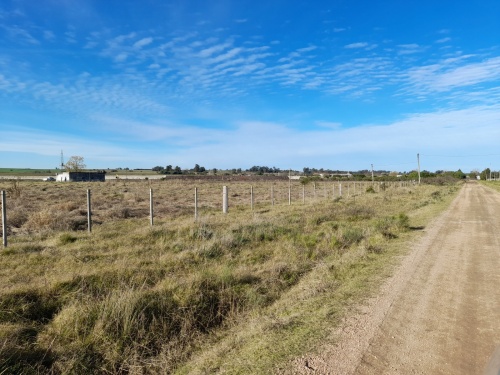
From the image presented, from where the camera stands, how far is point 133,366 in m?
4.52

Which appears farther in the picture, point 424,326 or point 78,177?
point 78,177

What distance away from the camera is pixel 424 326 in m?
5.11

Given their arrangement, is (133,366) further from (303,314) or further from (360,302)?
(360,302)

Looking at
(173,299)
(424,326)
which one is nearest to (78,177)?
(173,299)

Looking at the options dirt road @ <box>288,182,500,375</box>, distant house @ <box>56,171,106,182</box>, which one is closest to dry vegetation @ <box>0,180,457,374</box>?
dirt road @ <box>288,182,500,375</box>

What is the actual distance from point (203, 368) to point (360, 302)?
9.95ft

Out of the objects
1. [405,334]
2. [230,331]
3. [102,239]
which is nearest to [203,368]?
[230,331]

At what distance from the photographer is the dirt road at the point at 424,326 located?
4.11m

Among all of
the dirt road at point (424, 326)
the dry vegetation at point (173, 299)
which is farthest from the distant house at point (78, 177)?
the dirt road at point (424, 326)

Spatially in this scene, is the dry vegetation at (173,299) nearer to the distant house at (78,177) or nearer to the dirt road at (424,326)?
the dirt road at (424,326)

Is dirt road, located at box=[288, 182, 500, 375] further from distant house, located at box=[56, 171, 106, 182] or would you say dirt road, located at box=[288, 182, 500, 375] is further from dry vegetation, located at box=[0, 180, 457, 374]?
→ distant house, located at box=[56, 171, 106, 182]

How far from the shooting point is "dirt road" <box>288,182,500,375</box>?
4.11 metres

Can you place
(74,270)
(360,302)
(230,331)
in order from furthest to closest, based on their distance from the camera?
(74,270) < (360,302) < (230,331)

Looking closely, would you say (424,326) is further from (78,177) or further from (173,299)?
(78,177)
